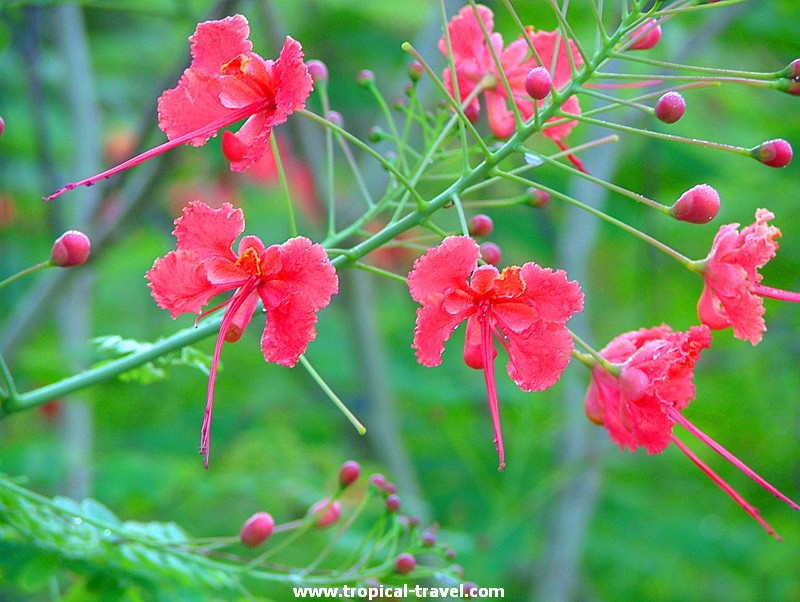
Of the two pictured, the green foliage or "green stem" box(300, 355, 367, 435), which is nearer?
"green stem" box(300, 355, 367, 435)

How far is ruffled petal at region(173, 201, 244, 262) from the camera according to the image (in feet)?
5.78

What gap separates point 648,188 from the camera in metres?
5.32

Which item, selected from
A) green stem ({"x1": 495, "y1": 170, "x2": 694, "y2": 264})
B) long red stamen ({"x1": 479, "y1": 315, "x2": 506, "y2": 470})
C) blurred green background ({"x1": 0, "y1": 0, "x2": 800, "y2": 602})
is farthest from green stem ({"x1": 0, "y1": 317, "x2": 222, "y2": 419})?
blurred green background ({"x1": 0, "y1": 0, "x2": 800, "y2": 602})

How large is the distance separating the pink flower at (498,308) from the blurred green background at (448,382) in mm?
2454

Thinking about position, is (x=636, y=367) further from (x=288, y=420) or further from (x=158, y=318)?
(x=158, y=318)

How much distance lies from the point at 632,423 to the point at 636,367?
0.37ft

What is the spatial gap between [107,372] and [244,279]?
0.33 metres

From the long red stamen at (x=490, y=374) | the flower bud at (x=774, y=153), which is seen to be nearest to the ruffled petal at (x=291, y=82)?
the long red stamen at (x=490, y=374)

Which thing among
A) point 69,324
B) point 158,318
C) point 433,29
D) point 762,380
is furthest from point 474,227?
point 762,380

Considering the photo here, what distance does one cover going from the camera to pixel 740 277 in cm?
195

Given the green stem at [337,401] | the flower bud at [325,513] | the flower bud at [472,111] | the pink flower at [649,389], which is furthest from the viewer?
the flower bud at [325,513]

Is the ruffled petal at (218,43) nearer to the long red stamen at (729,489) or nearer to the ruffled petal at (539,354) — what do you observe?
the ruffled petal at (539,354)

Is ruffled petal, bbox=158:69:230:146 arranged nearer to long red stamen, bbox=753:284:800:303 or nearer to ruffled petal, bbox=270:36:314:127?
ruffled petal, bbox=270:36:314:127

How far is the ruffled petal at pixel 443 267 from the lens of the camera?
1.72m
